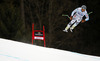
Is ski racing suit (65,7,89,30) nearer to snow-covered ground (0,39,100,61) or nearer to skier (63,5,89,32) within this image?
skier (63,5,89,32)

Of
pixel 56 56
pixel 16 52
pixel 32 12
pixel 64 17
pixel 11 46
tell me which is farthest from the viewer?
pixel 32 12

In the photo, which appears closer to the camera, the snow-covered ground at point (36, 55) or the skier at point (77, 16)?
the snow-covered ground at point (36, 55)

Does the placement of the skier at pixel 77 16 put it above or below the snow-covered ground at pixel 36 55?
above

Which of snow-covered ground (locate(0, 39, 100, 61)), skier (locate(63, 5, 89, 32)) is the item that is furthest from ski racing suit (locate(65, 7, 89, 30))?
snow-covered ground (locate(0, 39, 100, 61))

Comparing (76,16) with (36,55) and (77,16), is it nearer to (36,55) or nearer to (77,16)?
(77,16)

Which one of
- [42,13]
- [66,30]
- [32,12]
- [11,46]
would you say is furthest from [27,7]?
[11,46]

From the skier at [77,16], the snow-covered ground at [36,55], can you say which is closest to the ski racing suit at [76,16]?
the skier at [77,16]

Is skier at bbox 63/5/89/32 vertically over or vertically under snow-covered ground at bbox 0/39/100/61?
over

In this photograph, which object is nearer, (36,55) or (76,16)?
(36,55)

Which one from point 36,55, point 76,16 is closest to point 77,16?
point 76,16

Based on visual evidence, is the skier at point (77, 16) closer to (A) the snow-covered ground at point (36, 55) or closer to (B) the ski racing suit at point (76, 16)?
(B) the ski racing suit at point (76, 16)

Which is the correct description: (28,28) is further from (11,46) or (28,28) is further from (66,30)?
(11,46)

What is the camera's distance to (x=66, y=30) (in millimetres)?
2895

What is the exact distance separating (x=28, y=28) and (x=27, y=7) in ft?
2.42
